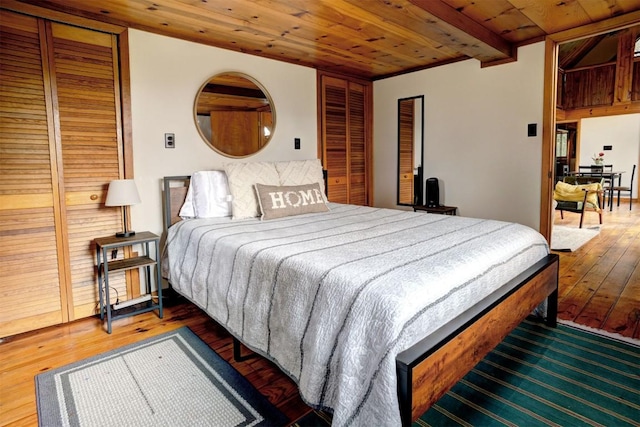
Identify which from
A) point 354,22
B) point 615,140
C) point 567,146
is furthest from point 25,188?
point 567,146

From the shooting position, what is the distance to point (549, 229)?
11.4 feet

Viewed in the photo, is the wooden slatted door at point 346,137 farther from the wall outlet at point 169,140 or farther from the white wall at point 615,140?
the white wall at point 615,140


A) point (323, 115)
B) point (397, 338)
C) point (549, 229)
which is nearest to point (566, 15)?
point (549, 229)

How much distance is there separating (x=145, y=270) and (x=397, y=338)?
2.44 meters

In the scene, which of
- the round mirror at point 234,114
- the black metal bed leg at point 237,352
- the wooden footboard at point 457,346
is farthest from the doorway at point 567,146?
the black metal bed leg at point 237,352

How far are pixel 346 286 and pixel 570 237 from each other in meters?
4.79

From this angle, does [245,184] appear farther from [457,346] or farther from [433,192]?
[433,192]

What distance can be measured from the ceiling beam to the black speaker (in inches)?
56.1

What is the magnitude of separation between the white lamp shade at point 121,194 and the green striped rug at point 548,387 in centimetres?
188

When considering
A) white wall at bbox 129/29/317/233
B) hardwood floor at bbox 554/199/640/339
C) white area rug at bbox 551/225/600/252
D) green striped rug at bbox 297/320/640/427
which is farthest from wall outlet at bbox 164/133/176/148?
white area rug at bbox 551/225/600/252

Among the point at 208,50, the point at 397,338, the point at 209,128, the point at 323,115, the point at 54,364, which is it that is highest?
the point at 208,50

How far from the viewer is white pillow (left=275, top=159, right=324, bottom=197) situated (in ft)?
10.7

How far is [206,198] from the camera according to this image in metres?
2.94

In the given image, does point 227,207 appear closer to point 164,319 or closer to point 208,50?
point 164,319
